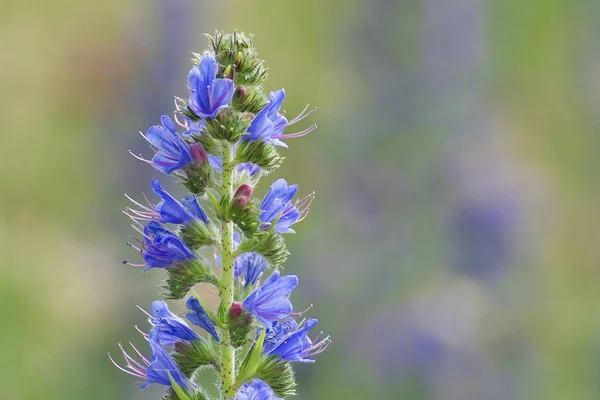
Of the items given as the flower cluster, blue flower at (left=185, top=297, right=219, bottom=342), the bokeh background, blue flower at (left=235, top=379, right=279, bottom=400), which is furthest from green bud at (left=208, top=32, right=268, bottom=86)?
the bokeh background

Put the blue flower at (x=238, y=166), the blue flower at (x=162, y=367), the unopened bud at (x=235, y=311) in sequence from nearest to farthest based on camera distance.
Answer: the unopened bud at (x=235, y=311)
the blue flower at (x=162, y=367)
the blue flower at (x=238, y=166)

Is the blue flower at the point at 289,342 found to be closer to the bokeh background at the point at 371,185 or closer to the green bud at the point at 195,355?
the green bud at the point at 195,355

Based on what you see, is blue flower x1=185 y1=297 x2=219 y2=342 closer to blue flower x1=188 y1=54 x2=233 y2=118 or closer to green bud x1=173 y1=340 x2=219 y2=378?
green bud x1=173 y1=340 x2=219 y2=378

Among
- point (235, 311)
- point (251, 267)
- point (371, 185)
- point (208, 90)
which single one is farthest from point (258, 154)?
point (371, 185)

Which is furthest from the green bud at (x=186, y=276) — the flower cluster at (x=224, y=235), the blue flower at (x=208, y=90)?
the blue flower at (x=208, y=90)

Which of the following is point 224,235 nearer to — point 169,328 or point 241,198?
point 241,198

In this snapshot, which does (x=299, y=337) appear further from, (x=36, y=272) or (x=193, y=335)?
(x=36, y=272)
